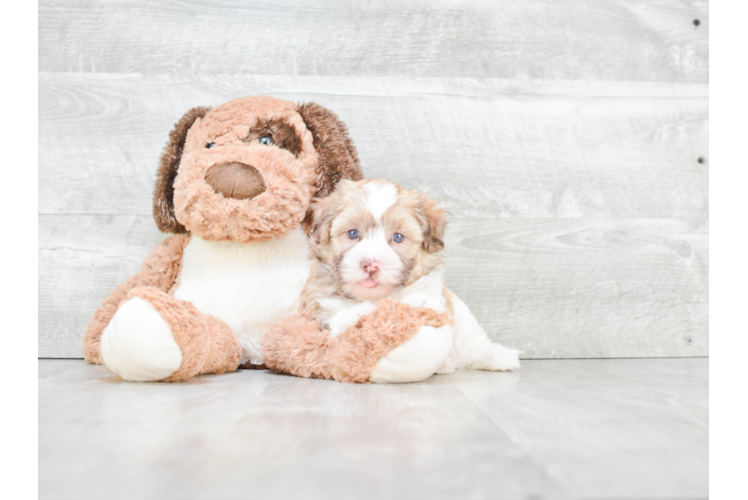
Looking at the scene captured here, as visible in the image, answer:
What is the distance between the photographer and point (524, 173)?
162 centimetres

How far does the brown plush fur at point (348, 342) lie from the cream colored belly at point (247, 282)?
0.11 meters

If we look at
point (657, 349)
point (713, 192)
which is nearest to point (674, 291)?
point (657, 349)

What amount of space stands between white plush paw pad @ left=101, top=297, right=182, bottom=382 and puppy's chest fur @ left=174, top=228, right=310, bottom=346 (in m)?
0.27

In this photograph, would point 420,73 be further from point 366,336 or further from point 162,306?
point 162,306

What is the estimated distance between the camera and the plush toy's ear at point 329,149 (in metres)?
1.32

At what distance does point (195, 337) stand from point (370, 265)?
35cm

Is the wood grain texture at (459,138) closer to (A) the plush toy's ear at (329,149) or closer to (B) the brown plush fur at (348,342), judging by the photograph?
(A) the plush toy's ear at (329,149)

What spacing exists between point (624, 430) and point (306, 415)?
45 cm

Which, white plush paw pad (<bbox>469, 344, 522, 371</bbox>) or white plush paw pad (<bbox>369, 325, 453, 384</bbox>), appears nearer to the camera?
white plush paw pad (<bbox>369, 325, 453, 384</bbox>)

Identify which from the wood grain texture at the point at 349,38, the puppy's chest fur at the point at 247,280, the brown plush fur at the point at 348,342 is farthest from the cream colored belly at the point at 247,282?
the wood grain texture at the point at 349,38

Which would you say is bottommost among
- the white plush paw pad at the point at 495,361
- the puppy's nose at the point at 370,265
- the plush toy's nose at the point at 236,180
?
the white plush paw pad at the point at 495,361

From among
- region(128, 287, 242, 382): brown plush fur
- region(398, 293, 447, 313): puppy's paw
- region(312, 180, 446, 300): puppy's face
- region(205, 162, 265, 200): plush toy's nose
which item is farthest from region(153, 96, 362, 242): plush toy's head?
region(398, 293, 447, 313): puppy's paw

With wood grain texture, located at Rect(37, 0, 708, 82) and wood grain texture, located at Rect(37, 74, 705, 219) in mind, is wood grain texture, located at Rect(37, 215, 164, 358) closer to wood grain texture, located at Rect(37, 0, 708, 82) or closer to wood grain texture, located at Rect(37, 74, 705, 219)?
wood grain texture, located at Rect(37, 74, 705, 219)

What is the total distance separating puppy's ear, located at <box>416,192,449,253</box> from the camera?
1.16 meters
